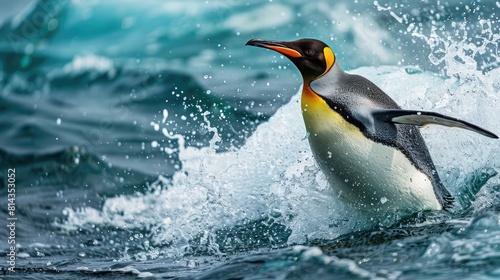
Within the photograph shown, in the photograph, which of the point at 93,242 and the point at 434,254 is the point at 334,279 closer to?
the point at 434,254

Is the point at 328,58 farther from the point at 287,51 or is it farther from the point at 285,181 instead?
the point at 285,181

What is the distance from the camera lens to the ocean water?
234 centimetres

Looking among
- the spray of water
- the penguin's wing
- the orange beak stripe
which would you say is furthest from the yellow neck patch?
the spray of water

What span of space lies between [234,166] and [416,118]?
118cm

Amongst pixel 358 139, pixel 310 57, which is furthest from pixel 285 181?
pixel 310 57

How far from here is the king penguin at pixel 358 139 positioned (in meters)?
2.71

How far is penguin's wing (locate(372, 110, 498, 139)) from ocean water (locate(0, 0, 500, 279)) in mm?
330

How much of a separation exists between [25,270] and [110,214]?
4.55ft

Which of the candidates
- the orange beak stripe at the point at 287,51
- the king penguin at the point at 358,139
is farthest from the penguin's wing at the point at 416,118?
the orange beak stripe at the point at 287,51

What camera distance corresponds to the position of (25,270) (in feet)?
9.24

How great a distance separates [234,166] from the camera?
11.8ft

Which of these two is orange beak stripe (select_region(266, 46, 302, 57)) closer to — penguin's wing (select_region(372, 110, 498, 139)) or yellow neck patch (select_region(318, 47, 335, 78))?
yellow neck patch (select_region(318, 47, 335, 78))

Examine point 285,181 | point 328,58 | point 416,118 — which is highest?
point 328,58

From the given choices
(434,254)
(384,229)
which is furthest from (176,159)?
(434,254)
